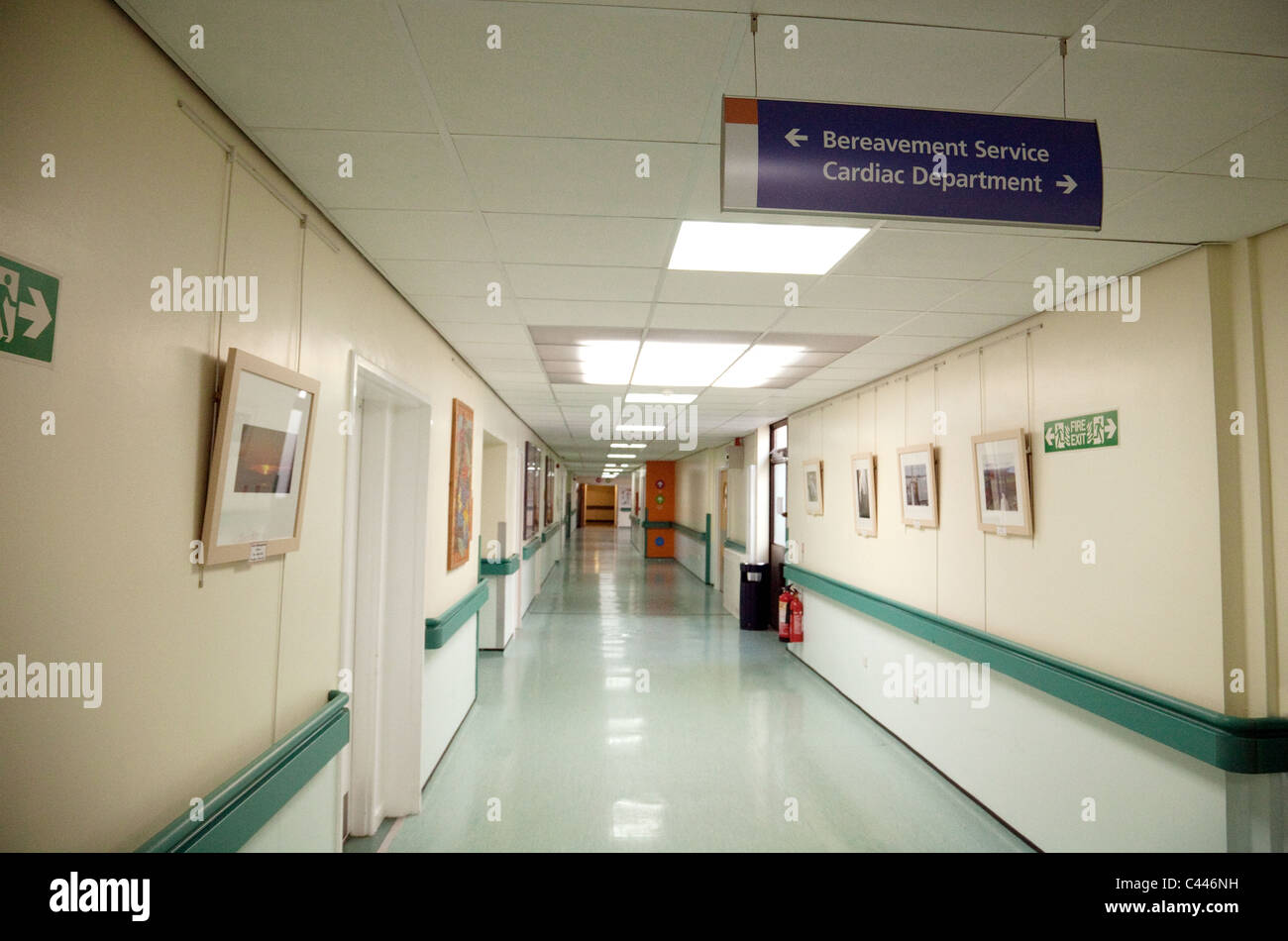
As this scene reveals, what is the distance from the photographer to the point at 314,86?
1611 millimetres

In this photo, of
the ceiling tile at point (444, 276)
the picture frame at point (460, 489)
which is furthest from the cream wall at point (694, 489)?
the ceiling tile at point (444, 276)

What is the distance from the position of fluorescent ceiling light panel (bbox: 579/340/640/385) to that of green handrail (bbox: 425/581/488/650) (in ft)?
7.25

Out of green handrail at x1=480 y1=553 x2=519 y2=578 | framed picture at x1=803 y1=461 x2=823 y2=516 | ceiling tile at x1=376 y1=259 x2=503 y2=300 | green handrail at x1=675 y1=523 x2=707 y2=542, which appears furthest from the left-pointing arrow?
green handrail at x1=675 y1=523 x2=707 y2=542

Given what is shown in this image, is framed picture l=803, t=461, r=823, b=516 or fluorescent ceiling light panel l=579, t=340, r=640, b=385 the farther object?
framed picture l=803, t=461, r=823, b=516

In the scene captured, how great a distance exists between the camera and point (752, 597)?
9.02 metres

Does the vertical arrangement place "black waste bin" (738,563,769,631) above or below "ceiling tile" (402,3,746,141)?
below

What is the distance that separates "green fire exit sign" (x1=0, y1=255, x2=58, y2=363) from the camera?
3.48ft

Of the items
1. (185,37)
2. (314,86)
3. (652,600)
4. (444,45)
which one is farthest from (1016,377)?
(652,600)

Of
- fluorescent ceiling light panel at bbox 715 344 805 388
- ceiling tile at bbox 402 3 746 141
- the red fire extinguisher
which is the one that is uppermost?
fluorescent ceiling light panel at bbox 715 344 805 388

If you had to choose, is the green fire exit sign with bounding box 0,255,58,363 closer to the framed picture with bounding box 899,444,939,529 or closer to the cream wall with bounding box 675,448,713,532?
the framed picture with bounding box 899,444,939,529

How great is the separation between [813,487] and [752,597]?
104 inches

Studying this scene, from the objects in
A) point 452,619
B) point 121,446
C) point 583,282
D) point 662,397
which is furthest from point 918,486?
point 121,446

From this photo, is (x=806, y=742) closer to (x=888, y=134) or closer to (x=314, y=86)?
(x=888, y=134)

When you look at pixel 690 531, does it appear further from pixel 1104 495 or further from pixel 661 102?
pixel 661 102
